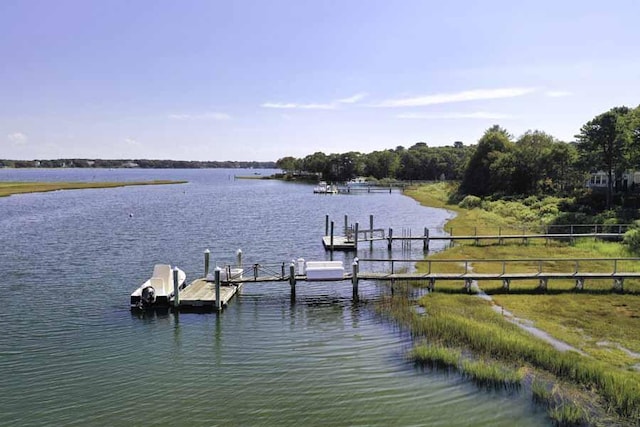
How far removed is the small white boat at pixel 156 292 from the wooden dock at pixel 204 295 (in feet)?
1.58

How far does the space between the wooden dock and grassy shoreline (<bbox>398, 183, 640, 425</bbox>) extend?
734 centimetres

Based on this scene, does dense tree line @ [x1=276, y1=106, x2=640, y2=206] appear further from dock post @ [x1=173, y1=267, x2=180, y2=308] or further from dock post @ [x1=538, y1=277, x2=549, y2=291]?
dock post @ [x1=173, y1=267, x2=180, y2=308]

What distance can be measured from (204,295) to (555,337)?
47.2 feet

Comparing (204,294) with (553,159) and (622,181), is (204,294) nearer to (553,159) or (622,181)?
(622,181)

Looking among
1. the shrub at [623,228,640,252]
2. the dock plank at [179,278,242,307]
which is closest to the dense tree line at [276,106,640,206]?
the shrub at [623,228,640,252]

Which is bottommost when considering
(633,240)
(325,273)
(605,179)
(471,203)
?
(325,273)

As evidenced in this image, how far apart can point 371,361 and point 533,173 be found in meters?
66.1

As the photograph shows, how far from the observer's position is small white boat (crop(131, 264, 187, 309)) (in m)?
22.2

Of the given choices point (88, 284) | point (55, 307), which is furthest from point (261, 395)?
point (88, 284)

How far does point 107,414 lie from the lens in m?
13.3

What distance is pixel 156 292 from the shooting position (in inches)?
897

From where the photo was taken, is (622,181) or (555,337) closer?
(555,337)

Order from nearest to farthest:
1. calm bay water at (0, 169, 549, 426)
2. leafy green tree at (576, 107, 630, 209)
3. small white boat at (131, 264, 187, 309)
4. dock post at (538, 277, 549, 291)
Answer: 1. calm bay water at (0, 169, 549, 426)
2. small white boat at (131, 264, 187, 309)
3. dock post at (538, 277, 549, 291)
4. leafy green tree at (576, 107, 630, 209)

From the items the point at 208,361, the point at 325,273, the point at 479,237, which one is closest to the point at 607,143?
the point at 479,237
